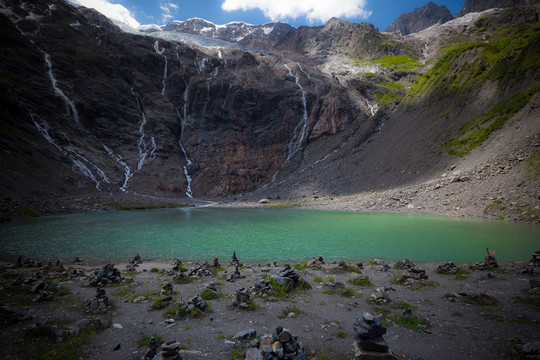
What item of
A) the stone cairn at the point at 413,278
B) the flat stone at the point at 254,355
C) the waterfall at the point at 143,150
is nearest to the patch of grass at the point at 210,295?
the flat stone at the point at 254,355

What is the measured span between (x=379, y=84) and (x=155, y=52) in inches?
4474

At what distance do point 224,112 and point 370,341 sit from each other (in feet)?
363

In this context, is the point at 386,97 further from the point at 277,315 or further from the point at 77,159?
the point at 77,159

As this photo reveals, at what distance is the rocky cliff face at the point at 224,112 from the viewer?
5447 cm

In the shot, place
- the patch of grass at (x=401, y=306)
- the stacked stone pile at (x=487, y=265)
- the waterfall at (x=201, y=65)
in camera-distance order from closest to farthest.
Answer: the patch of grass at (x=401, y=306), the stacked stone pile at (x=487, y=265), the waterfall at (x=201, y=65)

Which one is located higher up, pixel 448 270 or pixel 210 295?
pixel 448 270

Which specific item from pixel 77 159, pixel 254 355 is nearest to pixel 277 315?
pixel 254 355

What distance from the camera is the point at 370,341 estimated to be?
17.0 ft

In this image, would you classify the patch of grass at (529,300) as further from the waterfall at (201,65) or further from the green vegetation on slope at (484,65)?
the waterfall at (201,65)

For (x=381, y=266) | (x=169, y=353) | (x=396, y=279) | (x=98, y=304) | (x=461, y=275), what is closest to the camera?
(x=169, y=353)

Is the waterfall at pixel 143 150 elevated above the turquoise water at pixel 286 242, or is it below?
above

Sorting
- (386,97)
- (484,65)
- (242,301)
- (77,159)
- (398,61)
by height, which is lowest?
(242,301)

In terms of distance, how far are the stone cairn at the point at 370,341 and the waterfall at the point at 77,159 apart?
76.7 meters

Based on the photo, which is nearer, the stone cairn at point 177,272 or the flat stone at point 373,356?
the flat stone at point 373,356
